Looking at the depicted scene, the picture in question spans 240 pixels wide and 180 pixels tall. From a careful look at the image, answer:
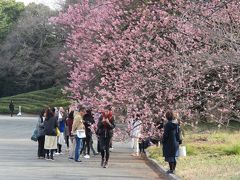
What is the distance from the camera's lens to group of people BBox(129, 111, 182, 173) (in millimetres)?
13844

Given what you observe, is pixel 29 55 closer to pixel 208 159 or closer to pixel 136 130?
pixel 136 130

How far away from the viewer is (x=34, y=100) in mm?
70438

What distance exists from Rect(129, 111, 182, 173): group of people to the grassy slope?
44845 mm

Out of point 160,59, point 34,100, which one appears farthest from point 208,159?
point 34,100

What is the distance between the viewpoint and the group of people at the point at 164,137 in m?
13.8

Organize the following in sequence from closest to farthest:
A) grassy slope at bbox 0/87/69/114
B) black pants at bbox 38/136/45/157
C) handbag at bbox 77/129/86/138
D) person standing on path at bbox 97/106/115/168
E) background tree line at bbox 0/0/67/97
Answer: person standing on path at bbox 97/106/115/168, handbag at bbox 77/129/86/138, black pants at bbox 38/136/45/157, grassy slope at bbox 0/87/69/114, background tree line at bbox 0/0/67/97

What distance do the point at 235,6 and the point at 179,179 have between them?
595 cm

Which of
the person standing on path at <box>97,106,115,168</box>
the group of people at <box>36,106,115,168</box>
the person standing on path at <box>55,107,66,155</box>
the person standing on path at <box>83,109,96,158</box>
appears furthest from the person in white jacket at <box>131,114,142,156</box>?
the person standing on path at <box>97,106,115,168</box>

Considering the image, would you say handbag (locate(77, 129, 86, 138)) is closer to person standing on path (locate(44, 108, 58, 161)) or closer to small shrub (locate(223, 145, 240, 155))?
person standing on path (locate(44, 108, 58, 161))

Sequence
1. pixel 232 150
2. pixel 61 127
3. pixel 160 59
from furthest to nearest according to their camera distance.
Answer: pixel 61 127
pixel 160 59
pixel 232 150

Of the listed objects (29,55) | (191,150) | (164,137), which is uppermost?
(29,55)

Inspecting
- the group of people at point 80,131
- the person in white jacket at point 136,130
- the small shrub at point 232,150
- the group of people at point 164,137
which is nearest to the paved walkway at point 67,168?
the group of people at point 80,131

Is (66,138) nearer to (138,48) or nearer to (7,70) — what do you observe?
(138,48)

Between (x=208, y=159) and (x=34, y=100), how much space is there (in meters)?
55.5
